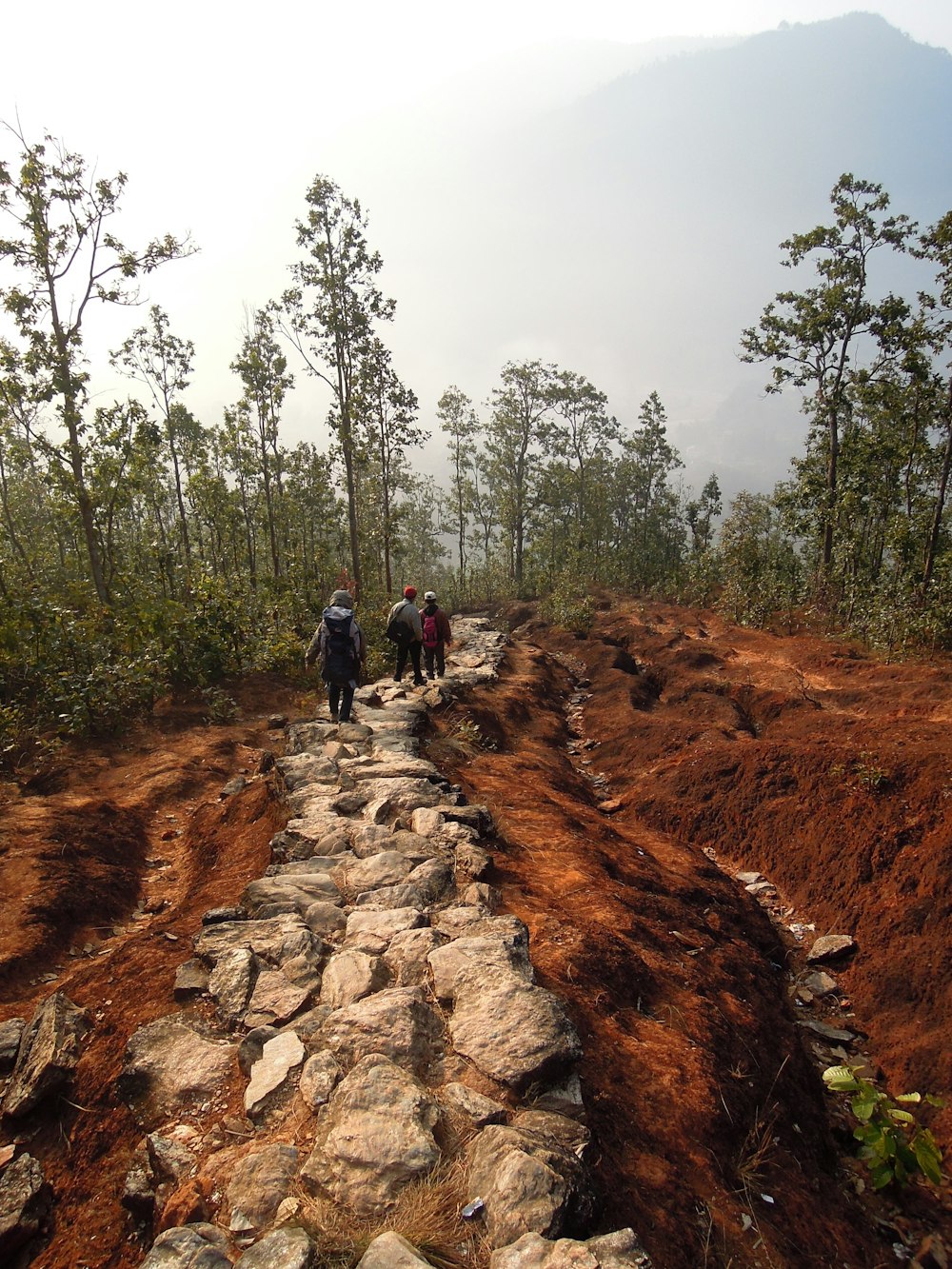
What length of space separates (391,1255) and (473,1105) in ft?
2.35

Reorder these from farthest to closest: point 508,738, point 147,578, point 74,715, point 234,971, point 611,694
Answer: point 147,578, point 611,694, point 508,738, point 74,715, point 234,971

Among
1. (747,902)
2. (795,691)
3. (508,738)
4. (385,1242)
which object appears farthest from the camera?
(795,691)

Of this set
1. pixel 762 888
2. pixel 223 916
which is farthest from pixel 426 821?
pixel 762 888

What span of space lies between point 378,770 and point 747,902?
3.89 m

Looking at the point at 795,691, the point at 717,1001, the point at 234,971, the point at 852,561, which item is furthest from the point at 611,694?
the point at 852,561

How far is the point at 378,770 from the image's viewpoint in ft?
21.4

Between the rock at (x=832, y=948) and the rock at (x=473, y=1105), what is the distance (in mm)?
4348

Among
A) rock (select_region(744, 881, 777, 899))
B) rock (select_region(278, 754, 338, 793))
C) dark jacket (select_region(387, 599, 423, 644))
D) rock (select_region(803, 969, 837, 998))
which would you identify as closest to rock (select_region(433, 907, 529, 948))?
rock (select_region(278, 754, 338, 793))

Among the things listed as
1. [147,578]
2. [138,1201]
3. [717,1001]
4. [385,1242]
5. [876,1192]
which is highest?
[147,578]

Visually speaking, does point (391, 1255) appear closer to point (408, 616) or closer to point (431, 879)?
point (431, 879)

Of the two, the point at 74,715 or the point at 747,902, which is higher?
the point at 74,715

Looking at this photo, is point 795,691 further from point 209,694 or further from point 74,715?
point 74,715

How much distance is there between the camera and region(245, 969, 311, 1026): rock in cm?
318

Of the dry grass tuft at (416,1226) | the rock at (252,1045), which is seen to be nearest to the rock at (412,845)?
the rock at (252,1045)
